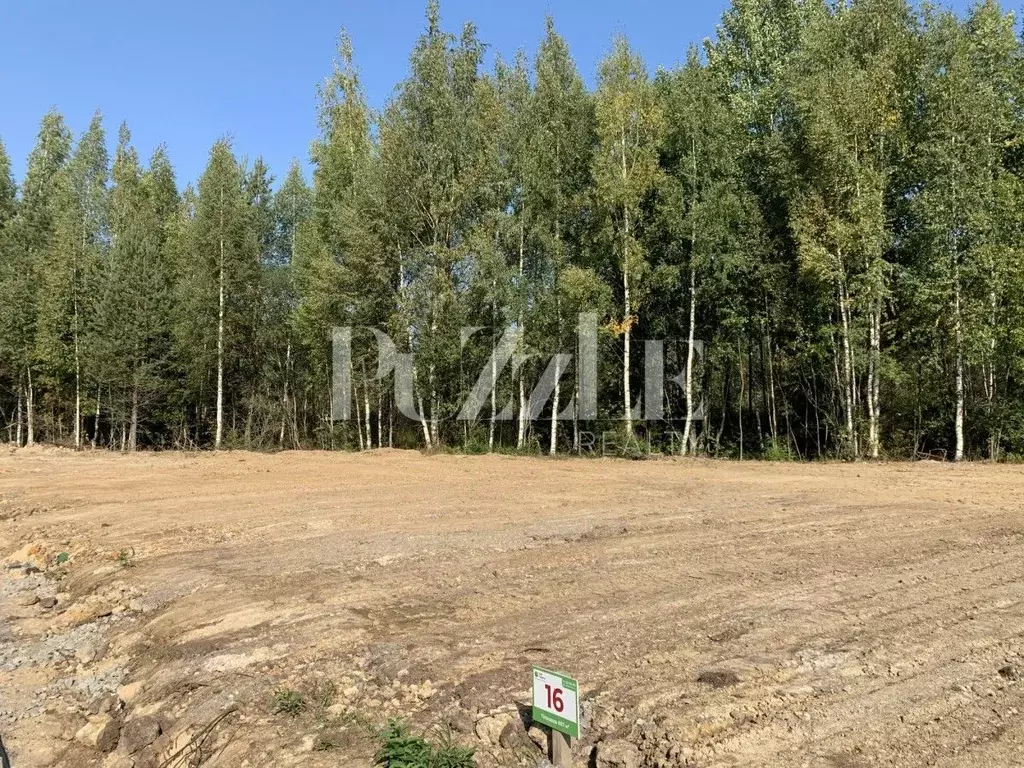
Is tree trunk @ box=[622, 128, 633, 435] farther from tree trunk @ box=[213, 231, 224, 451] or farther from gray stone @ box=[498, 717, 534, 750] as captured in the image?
gray stone @ box=[498, 717, 534, 750]

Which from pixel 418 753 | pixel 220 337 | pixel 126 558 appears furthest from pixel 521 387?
pixel 418 753

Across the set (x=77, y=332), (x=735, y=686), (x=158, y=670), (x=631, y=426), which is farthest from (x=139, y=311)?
(x=735, y=686)

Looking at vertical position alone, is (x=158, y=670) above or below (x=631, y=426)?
below

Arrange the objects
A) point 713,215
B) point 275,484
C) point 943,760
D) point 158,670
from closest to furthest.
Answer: point 943,760 → point 158,670 → point 275,484 → point 713,215

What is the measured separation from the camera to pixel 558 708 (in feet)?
10.5

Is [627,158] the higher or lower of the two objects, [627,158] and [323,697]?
the higher

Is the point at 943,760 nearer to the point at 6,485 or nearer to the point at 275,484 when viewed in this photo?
the point at 275,484

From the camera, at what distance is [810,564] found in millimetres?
6859

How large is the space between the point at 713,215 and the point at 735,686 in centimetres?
1795

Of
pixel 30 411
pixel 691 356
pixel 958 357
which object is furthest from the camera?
pixel 30 411

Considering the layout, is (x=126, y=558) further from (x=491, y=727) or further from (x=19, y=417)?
(x=19, y=417)

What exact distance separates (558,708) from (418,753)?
77cm

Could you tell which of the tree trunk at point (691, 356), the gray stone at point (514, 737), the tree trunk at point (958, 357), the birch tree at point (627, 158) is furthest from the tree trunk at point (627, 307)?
the gray stone at point (514, 737)

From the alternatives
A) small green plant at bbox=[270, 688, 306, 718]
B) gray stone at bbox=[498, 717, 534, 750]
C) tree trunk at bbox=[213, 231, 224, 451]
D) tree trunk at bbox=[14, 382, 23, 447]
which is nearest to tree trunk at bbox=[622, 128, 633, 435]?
tree trunk at bbox=[213, 231, 224, 451]
